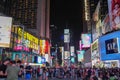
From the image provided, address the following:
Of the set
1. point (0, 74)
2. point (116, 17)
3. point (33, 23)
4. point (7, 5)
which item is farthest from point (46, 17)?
point (0, 74)

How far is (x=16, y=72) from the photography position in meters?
9.58

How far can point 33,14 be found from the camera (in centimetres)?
18912

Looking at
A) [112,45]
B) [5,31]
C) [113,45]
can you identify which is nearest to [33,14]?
[112,45]

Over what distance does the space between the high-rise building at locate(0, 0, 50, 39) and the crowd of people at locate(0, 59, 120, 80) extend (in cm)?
11936

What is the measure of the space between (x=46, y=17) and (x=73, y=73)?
147892mm

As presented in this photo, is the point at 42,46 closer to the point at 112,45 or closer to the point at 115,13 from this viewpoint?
the point at 115,13

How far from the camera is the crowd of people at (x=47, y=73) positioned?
31.3 ft

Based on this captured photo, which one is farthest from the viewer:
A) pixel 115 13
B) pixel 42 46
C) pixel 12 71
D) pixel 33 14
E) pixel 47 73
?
pixel 33 14

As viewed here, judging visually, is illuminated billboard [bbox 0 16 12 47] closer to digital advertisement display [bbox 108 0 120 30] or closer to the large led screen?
the large led screen

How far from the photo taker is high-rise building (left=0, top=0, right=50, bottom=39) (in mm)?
168025

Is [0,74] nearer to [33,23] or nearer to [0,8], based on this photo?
[0,8]

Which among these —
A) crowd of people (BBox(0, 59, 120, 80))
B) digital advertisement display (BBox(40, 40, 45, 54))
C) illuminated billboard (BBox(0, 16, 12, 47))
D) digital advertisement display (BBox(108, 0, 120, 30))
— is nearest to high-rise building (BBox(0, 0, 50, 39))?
digital advertisement display (BBox(40, 40, 45, 54))

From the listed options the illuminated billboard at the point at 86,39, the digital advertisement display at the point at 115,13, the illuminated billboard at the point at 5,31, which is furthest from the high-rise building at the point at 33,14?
the illuminated billboard at the point at 5,31

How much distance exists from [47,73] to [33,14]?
160m
